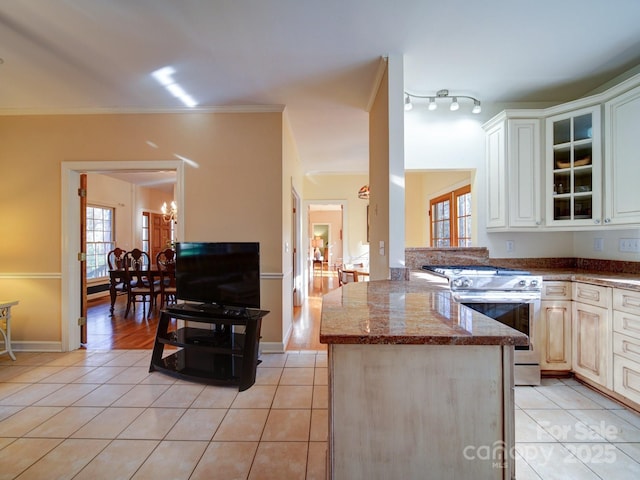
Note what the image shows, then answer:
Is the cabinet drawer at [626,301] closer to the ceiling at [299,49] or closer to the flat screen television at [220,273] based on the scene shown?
the ceiling at [299,49]

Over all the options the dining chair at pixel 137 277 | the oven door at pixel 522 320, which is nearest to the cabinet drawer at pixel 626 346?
the oven door at pixel 522 320

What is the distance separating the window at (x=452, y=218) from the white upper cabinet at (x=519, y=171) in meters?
1.13

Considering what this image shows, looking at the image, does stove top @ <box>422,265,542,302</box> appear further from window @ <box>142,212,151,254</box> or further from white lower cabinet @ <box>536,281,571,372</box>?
window @ <box>142,212,151,254</box>

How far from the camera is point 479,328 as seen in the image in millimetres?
937

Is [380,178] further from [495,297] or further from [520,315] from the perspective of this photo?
[520,315]

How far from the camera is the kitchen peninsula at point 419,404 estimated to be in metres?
A: 0.88

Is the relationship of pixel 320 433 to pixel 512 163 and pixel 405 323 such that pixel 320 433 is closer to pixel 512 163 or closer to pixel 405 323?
pixel 405 323

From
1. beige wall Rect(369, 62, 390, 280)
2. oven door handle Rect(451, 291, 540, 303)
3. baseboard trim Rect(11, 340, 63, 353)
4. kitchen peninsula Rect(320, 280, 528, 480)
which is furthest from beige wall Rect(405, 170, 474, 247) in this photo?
baseboard trim Rect(11, 340, 63, 353)

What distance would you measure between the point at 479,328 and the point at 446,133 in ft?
8.74

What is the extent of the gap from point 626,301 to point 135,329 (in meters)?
4.97

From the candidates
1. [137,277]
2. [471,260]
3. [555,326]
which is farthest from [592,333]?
[137,277]

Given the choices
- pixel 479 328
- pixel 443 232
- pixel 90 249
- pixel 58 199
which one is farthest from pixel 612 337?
pixel 90 249

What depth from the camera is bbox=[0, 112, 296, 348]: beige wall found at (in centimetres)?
306

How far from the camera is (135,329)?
12.8 feet
